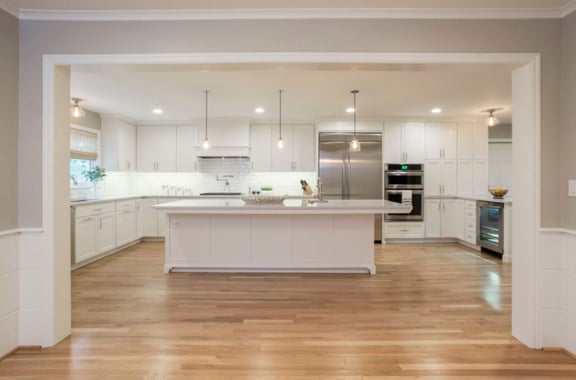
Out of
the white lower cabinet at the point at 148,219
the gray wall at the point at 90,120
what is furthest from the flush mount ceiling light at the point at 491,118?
the gray wall at the point at 90,120

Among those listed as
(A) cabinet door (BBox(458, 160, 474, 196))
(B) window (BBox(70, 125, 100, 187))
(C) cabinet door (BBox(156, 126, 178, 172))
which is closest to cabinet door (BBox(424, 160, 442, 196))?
(A) cabinet door (BBox(458, 160, 474, 196))

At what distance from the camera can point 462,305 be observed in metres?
3.05

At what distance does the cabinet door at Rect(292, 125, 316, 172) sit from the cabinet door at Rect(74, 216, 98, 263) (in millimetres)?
3618

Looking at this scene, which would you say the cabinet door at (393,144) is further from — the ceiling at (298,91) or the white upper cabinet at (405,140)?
the ceiling at (298,91)

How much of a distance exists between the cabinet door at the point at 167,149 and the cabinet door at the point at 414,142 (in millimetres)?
4642

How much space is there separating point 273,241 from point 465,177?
4310 millimetres

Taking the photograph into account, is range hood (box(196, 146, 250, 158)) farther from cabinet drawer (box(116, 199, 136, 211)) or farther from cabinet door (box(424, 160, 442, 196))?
cabinet door (box(424, 160, 442, 196))

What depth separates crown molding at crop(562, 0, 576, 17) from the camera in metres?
2.18

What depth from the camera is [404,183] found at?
605 cm

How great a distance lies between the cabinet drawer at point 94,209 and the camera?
14.5 feet

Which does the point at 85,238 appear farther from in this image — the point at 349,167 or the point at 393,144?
the point at 393,144

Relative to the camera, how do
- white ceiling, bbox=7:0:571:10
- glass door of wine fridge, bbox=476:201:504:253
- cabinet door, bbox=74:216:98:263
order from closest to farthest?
white ceiling, bbox=7:0:571:10
cabinet door, bbox=74:216:98:263
glass door of wine fridge, bbox=476:201:504:253

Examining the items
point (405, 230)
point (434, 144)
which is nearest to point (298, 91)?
point (434, 144)

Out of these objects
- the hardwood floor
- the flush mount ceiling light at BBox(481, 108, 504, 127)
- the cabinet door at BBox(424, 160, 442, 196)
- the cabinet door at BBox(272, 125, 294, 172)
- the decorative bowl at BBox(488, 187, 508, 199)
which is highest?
the flush mount ceiling light at BBox(481, 108, 504, 127)
